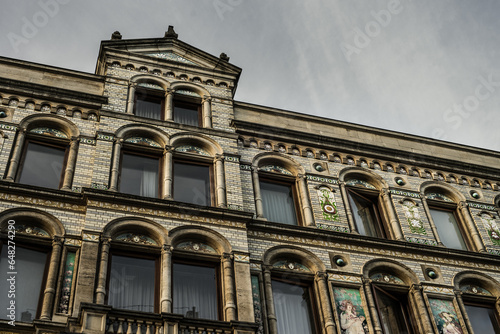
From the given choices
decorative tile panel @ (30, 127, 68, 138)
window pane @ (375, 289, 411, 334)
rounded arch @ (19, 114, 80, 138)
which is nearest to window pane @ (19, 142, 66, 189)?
decorative tile panel @ (30, 127, 68, 138)

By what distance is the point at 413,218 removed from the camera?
2345 centimetres

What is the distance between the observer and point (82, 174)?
66.1ft

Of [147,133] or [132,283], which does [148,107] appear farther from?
[132,283]

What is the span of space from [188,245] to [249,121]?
756cm

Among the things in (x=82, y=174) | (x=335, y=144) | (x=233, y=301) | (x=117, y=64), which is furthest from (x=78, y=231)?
(x=335, y=144)

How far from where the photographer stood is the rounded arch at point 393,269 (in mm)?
20844

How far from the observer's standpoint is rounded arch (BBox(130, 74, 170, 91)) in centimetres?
2439

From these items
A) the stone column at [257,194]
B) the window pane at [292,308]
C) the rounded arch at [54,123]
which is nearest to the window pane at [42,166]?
the rounded arch at [54,123]

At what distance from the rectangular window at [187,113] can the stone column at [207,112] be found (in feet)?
1.09

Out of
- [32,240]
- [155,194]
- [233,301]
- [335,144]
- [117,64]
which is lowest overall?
[233,301]

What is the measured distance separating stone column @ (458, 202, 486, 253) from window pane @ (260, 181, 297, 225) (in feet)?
22.4

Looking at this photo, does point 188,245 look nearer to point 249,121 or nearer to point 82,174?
point 82,174

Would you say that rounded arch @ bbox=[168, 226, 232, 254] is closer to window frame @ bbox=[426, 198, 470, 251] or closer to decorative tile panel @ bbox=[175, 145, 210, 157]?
decorative tile panel @ bbox=[175, 145, 210, 157]

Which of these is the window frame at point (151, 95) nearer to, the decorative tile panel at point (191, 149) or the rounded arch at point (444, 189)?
the decorative tile panel at point (191, 149)
